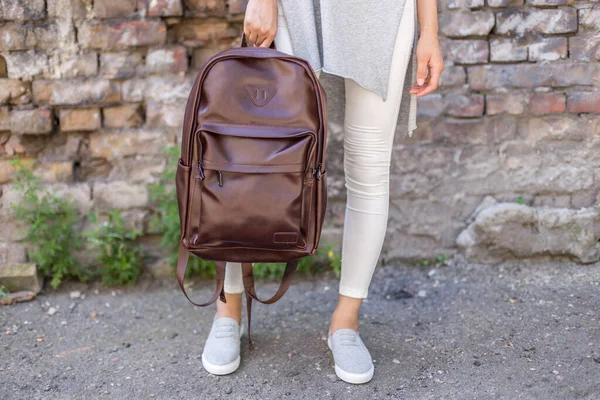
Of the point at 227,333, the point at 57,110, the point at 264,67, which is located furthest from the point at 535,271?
the point at 57,110

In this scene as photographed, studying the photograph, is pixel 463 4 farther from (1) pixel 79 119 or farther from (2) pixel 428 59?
(1) pixel 79 119

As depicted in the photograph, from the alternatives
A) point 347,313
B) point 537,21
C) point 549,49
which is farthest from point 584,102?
point 347,313

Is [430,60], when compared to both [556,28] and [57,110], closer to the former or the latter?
[556,28]

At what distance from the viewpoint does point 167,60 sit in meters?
2.53

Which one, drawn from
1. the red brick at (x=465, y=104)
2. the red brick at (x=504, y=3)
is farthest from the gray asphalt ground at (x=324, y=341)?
the red brick at (x=504, y=3)

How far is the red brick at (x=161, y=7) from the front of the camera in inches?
96.4

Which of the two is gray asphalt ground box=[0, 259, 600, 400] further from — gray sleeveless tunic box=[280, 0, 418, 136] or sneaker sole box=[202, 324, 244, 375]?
gray sleeveless tunic box=[280, 0, 418, 136]

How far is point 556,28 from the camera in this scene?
8.20ft

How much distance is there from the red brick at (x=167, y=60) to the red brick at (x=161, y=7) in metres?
0.14

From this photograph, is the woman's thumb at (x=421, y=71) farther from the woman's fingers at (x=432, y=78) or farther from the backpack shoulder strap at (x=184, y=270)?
the backpack shoulder strap at (x=184, y=270)

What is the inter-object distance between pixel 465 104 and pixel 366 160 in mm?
896

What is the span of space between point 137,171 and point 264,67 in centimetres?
114

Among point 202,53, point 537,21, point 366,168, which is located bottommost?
point 366,168

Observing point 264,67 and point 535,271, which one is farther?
point 535,271
